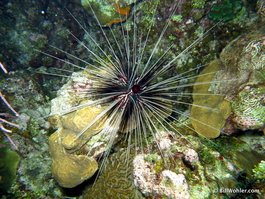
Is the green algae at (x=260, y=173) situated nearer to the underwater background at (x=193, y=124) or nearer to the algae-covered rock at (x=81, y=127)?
the underwater background at (x=193, y=124)

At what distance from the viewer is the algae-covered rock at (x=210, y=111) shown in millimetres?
3293

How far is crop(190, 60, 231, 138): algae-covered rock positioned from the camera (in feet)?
10.8

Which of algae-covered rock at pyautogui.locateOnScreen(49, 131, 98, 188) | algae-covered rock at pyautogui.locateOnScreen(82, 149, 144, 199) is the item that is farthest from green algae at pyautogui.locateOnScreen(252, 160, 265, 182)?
algae-covered rock at pyautogui.locateOnScreen(49, 131, 98, 188)

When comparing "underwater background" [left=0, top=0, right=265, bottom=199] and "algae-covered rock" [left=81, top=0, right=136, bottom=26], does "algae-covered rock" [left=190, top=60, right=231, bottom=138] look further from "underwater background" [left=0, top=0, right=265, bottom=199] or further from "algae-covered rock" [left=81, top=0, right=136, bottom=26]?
"algae-covered rock" [left=81, top=0, right=136, bottom=26]

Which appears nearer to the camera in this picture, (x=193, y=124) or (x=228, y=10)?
(x=193, y=124)

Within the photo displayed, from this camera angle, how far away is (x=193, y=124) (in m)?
3.66

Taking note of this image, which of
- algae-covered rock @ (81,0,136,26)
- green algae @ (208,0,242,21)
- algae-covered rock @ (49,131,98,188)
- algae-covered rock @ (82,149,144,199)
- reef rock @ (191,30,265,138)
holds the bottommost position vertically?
algae-covered rock @ (82,149,144,199)

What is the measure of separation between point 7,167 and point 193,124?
180 inches

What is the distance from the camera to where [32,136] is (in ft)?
13.4

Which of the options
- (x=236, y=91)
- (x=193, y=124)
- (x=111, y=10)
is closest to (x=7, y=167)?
(x=193, y=124)

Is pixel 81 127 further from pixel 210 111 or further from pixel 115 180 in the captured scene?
pixel 210 111

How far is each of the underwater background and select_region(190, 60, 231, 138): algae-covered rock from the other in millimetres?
24

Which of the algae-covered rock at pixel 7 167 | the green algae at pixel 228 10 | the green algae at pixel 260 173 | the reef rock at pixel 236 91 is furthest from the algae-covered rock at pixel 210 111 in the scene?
the algae-covered rock at pixel 7 167

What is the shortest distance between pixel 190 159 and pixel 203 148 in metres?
0.42
